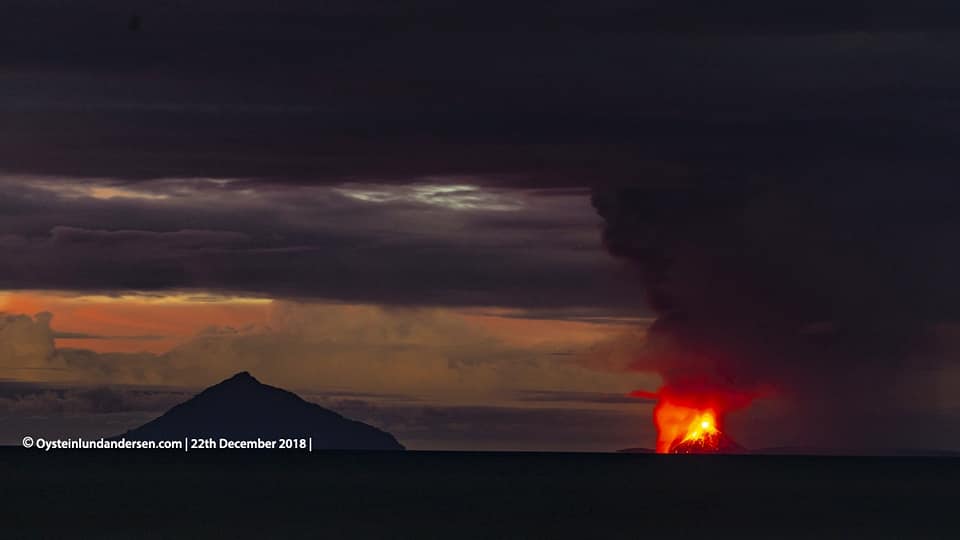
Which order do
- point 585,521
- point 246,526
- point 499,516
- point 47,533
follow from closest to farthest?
1. point 47,533
2. point 246,526
3. point 585,521
4. point 499,516

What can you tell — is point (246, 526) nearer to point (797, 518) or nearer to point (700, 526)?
point (700, 526)

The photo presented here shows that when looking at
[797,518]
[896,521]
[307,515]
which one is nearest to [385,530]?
[307,515]

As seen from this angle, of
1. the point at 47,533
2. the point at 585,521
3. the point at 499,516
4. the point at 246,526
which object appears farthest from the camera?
the point at 499,516

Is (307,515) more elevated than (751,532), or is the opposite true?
(307,515)

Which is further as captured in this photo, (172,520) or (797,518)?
(797,518)

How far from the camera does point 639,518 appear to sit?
190 meters

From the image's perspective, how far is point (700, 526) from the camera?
178 m

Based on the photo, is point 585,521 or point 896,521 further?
point 896,521

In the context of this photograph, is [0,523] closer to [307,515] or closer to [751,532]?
[307,515]

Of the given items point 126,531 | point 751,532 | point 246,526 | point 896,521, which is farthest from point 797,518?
point 126,531

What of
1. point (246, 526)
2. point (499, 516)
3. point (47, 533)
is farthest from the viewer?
point (499, 516)

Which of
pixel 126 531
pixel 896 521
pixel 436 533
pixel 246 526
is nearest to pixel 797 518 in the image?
pixel 896 521

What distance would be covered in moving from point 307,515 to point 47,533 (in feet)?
126

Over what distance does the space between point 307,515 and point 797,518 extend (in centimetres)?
6302
